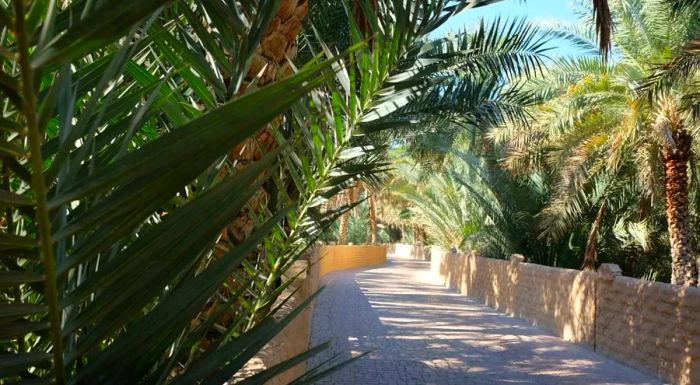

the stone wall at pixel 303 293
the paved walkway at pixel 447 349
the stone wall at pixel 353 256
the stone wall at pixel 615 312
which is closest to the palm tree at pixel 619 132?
the stone wall at pixel 615 312

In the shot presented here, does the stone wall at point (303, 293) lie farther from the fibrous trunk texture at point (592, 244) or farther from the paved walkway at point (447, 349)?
the fibrous trunk texture at point (592, 244)

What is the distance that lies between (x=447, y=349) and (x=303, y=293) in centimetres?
234

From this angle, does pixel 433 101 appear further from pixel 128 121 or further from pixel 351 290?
pixel 351 290

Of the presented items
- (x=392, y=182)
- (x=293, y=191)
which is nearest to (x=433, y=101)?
(x=293, y=191)

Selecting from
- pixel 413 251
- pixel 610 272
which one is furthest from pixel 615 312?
pixel 413 251

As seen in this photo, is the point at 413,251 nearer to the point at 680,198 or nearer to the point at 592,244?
the point at 592,244

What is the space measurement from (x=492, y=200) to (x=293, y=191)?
16903 millimetres

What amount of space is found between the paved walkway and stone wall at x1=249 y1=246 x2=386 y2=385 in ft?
1.37

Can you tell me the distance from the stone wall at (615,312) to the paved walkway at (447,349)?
23 centimetres

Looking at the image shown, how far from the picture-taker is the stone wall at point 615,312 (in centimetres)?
746

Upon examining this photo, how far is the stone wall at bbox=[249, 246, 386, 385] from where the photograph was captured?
426 cm

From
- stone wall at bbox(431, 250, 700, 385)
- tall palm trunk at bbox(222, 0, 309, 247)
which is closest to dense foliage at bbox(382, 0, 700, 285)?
stone wall at bbox(431, 250, 700, 385)

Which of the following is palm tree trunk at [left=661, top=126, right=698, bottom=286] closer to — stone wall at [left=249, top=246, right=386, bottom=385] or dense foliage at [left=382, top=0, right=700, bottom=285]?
dense foliage at [left=382, top=0, right=700, bottom=285]

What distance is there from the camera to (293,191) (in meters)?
3.27
